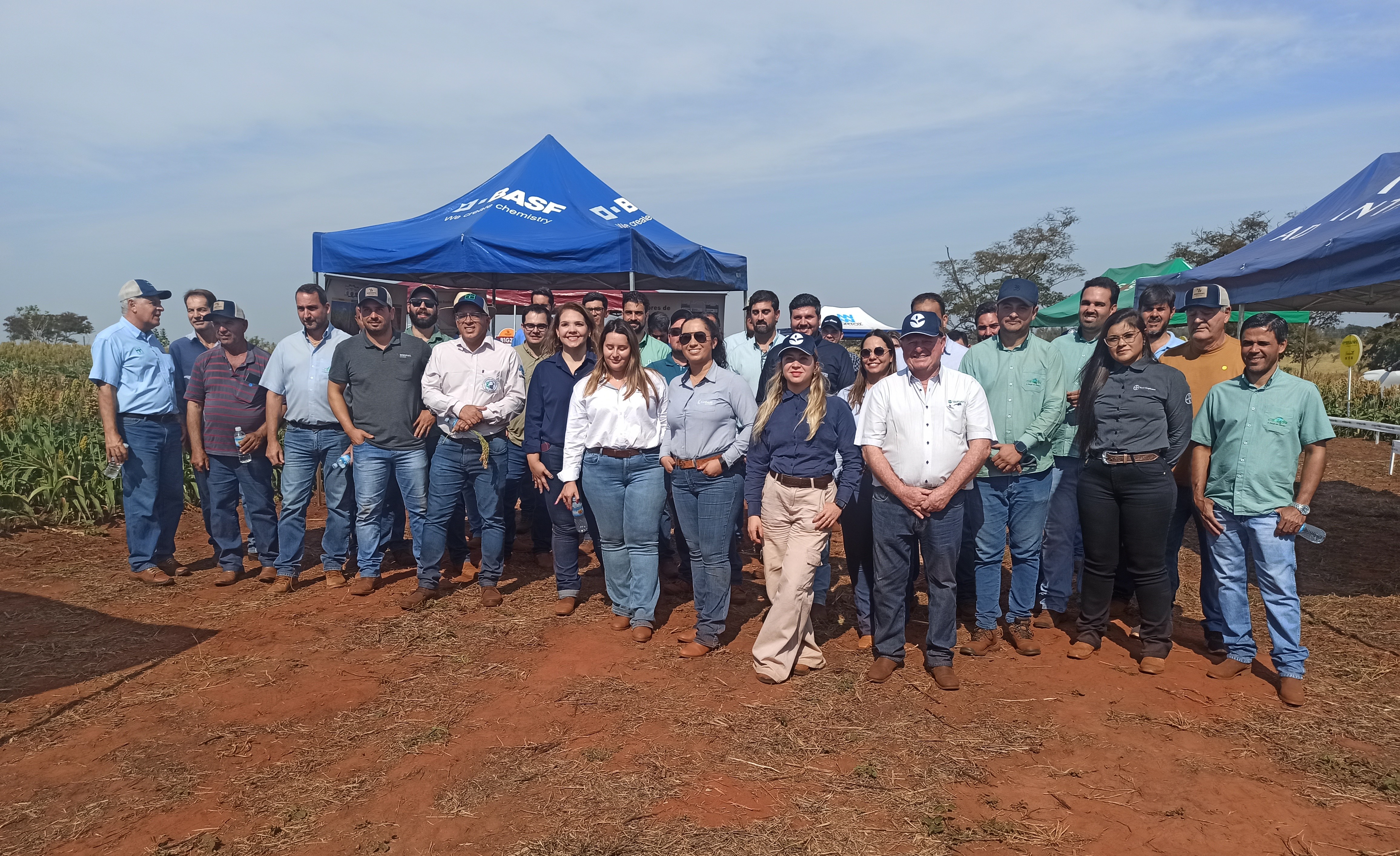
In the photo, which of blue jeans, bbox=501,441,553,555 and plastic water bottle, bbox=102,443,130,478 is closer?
plastic water bottle, bbox=102,443,130,478

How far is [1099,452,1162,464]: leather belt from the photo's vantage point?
4.20m

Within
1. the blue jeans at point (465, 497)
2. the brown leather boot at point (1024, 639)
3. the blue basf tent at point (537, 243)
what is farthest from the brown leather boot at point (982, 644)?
the blue basf tent at point (537, 243)

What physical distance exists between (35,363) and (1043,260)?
40.3 metres

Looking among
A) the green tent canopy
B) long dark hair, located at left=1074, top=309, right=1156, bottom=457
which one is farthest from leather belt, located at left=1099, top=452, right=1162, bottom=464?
the green tent canopy

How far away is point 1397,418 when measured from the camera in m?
13.9

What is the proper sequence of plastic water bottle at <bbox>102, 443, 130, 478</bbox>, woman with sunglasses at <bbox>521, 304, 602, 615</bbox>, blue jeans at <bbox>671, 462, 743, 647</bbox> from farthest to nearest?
plastic water bottle at <bbox>102, 443, 130, 478</bbox>, woman with sunglasses at <bbox>521, 304, 602, 615</bbox>, blue jeans at <bbox>671, 462, 743, 647</bbox>

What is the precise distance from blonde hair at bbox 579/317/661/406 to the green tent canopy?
998 cm

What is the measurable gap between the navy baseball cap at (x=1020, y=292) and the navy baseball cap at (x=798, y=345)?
1.22m

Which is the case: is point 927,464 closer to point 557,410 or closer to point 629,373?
point 629,373

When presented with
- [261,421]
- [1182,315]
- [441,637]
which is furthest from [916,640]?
[1182,315]

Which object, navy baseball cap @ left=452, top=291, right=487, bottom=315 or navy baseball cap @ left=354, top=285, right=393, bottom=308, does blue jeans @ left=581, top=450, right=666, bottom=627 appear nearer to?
navy baseball cap @ left=452, top=291, right=487, bottom=315

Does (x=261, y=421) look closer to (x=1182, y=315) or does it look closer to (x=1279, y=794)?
(x=1279, y=794)

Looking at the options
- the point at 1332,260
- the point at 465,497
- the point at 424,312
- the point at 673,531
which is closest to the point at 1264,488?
the point at 1332,260

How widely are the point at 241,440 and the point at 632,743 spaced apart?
→ 3.87 meters
